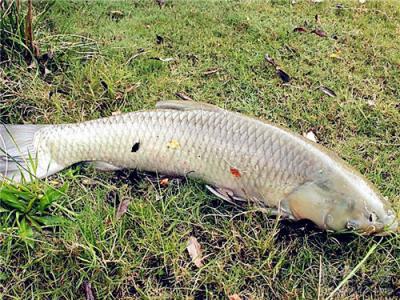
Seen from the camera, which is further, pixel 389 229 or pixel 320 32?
pixel 320 32

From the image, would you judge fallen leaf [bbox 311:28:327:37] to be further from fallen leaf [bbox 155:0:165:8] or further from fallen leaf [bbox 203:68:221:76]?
fallen leaf [bbox 155:0:165:8]

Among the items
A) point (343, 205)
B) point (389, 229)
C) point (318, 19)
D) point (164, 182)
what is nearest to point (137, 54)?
point (164, 182)

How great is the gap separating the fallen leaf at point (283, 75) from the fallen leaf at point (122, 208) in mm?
1626

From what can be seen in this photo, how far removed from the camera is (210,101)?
3.99 metres

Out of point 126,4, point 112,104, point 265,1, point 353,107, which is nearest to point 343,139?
point 353,107

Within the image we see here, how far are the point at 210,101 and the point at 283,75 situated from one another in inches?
23.8

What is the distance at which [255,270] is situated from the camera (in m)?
2.84

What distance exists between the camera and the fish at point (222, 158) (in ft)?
9.64

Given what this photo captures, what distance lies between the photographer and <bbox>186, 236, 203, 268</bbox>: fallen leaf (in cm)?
288

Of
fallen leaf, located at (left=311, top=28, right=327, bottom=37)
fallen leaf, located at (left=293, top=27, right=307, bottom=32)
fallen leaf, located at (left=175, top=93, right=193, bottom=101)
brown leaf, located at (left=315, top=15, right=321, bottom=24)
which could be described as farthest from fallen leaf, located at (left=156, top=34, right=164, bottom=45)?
brown leaf, located at (left=315, top=15, right=321, bottom=24)

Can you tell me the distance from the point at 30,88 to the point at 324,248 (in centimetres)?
206

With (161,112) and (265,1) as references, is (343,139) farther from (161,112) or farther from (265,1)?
(265,1)

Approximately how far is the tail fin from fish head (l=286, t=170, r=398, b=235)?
131 cm

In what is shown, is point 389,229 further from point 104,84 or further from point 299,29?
point 299,29
